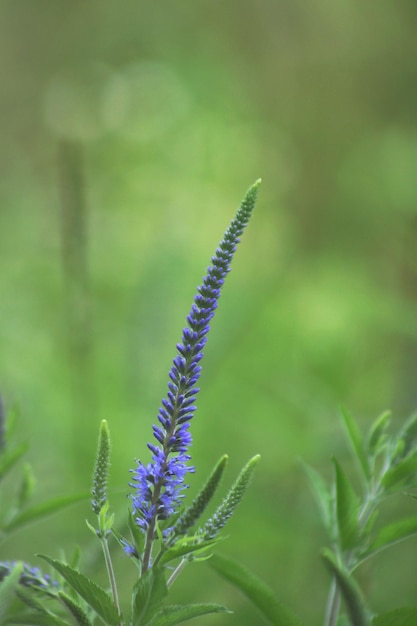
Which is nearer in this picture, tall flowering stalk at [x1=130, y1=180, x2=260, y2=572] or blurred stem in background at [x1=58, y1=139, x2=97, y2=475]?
tall flowering stalk at [x1=130, y1=180, x2=260, y2=572]

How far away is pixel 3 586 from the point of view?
0.26 m

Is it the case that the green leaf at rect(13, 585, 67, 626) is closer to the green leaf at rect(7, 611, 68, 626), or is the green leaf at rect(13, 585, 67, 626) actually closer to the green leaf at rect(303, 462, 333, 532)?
the green leaf at rect(7, 611, 68, 626)

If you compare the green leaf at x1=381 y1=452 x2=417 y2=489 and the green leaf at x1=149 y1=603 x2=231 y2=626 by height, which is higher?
the green leaf at x1=381 y1=452 x2=417 y2=489

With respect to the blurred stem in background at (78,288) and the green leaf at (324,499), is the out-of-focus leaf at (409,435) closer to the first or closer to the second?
the green leaf at (324,499)

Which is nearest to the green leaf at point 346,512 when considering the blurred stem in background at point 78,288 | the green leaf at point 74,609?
the green leaf at point 74,609

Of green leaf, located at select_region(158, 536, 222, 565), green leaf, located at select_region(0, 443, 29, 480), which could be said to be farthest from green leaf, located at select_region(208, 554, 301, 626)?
green leaf, located at select_region(0, 443, 29, 480)

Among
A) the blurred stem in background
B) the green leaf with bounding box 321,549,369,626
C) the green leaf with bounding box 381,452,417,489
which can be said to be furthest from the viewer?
the blurred stem in background

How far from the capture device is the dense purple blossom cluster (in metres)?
0.27

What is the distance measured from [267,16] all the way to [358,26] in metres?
0.31

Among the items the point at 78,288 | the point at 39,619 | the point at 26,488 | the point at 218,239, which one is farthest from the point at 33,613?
the point at 218,239

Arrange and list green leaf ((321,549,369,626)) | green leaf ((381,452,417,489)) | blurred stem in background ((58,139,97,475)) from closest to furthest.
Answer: green leaf ((321,549,369,626)) → green leaf ((381,452,417,489)) → blurred stem in background ((58,139,97,475))

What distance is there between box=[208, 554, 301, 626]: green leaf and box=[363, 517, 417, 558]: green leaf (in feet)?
0.17

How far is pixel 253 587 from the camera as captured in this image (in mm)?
319

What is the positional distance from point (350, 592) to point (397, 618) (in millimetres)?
61
